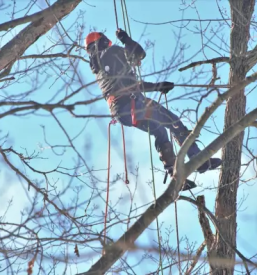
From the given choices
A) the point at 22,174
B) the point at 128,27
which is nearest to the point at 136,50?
the point at 128,27

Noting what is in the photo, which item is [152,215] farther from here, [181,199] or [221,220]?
[221,220]

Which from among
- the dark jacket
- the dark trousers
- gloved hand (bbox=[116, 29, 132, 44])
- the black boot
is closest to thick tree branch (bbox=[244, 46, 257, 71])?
the dark trousers

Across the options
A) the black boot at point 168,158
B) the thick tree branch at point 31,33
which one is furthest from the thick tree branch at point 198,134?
the thick tree branch at point 31,33

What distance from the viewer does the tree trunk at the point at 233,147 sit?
26.4ft

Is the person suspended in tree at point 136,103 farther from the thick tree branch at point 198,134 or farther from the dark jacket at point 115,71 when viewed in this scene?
the thick tree branch at point 198,134

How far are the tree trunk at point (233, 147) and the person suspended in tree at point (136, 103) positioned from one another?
1.99ft

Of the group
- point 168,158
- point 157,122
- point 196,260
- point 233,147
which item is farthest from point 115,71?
point 196,260

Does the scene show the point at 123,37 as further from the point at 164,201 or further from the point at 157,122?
the point at 164,201

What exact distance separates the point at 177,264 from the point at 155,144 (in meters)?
1.45

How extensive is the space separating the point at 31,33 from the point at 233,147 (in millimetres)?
2598

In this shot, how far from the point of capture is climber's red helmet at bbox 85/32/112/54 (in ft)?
25.6

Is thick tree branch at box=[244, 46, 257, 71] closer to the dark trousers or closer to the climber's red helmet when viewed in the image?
the dark trousers

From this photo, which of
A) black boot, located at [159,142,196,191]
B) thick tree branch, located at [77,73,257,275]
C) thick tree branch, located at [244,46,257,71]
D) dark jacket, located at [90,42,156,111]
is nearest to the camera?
thick tree branch, located at [77,73,257,275]

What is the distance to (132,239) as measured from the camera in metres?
6.07
